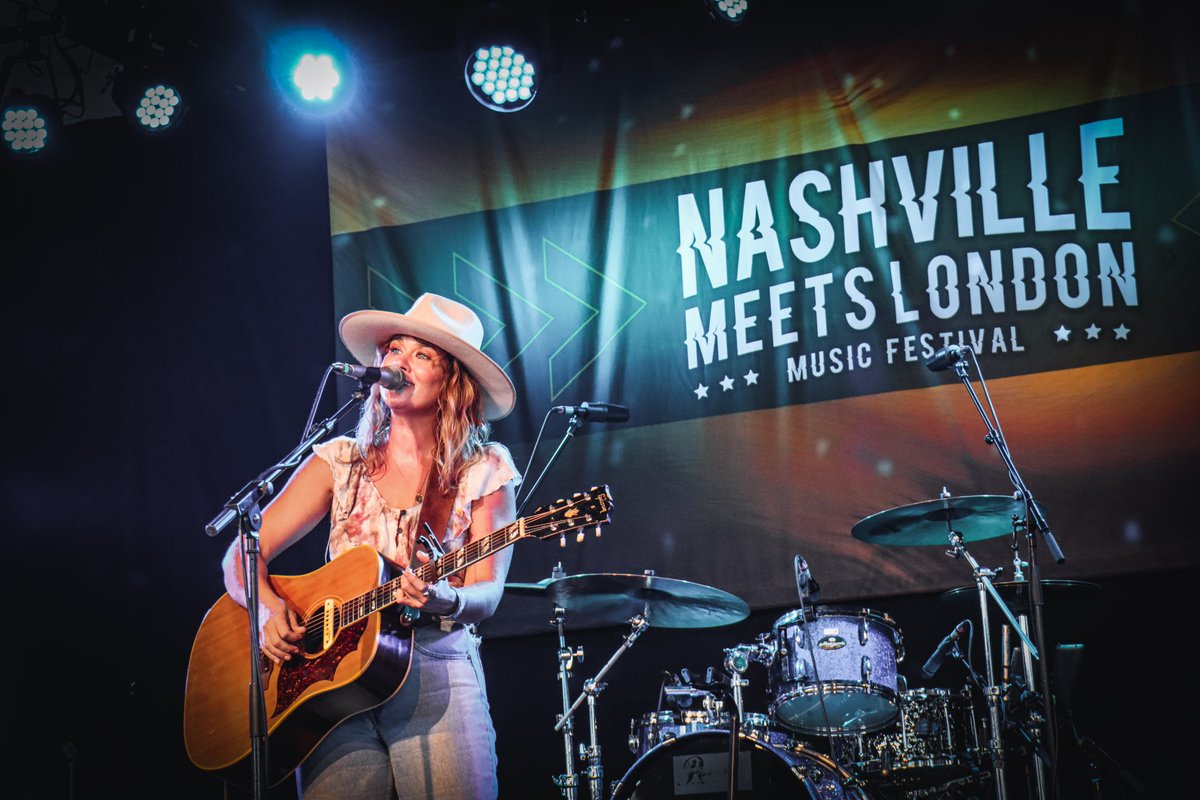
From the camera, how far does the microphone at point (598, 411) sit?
201 inches

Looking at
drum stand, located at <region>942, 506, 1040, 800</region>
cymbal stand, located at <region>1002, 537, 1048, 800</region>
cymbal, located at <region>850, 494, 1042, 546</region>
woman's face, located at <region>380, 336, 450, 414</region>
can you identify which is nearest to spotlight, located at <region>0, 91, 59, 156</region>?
woman's face, located at <region>380, 336, 450, 414</region>

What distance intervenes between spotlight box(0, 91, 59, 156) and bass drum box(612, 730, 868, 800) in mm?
4614

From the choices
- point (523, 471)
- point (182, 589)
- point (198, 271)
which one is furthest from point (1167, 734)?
point (198, 271)

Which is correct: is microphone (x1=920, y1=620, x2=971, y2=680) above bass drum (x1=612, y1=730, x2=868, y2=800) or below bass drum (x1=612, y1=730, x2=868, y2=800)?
above

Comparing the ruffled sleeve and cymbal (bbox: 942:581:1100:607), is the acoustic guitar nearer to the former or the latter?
the ruffled sleeve

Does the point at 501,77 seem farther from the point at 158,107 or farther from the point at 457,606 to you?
the point at 457,606

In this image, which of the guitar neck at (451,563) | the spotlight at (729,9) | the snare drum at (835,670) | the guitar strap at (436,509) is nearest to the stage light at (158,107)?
the spotlight at (729,9)

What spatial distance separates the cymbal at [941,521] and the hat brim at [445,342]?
1.70 metres

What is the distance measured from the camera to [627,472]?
19.0ft

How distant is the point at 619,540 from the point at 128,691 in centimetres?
272

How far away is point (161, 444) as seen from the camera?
6379 mm

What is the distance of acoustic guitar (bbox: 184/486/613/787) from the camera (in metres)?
3.22

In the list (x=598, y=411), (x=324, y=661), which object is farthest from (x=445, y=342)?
(x=598, y=411)

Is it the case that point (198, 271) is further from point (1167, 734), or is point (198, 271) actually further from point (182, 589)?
point (1167, 734)
